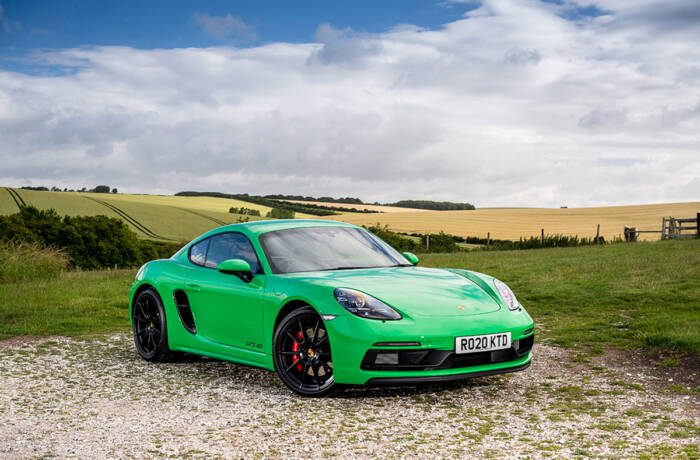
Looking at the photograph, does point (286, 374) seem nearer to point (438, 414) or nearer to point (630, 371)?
point (438, 414)

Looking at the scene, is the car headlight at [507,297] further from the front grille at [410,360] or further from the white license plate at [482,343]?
the front grille at [410,360]

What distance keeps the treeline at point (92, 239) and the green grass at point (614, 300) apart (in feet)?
141

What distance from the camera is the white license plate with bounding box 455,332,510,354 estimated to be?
6371mm

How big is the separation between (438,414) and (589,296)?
9.37 m

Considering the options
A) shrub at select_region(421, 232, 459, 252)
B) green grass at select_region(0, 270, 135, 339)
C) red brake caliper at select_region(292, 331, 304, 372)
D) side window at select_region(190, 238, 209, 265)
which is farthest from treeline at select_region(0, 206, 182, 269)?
red brake caliper at select_region(292, 331, 304, 372)

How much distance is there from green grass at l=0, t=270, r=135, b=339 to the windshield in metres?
4.88

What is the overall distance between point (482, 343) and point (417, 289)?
713 millimetres

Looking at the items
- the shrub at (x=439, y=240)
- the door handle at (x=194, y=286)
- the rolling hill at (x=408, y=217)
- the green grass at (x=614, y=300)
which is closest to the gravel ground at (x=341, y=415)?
the door handle at (x=194, y=286)

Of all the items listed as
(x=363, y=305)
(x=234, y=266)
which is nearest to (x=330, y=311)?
(x=363, y=305)

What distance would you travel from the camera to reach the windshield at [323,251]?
24.3 ft

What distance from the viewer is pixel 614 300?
14.1 m

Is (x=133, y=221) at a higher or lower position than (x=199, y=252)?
lower

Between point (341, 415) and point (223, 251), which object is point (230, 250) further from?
point (341, 415)

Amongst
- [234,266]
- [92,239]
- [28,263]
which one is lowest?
[92,239]
